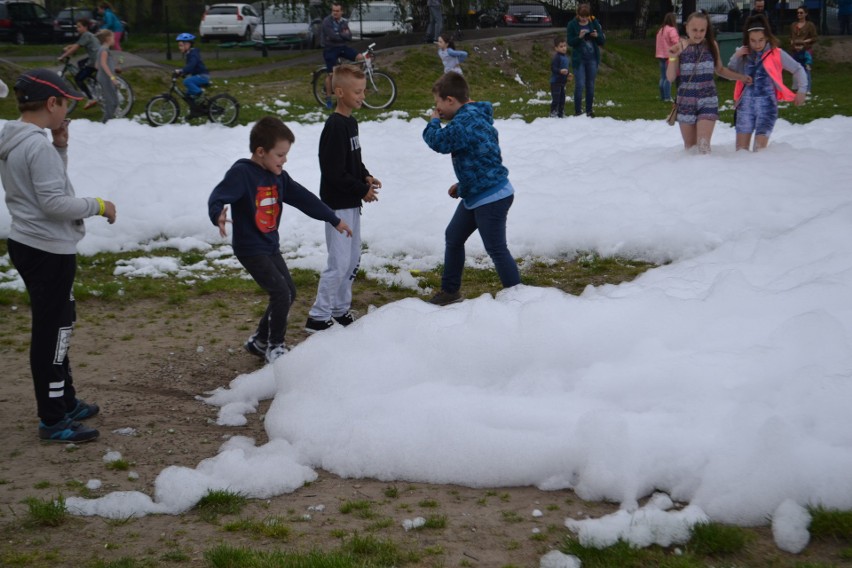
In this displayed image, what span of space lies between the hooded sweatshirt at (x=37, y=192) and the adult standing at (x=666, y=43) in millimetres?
17715

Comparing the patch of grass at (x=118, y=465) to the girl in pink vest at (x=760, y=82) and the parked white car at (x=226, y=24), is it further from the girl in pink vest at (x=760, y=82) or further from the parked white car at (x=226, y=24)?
the parked white car at (x=226, y=24)

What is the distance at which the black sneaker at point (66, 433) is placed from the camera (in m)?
5.07

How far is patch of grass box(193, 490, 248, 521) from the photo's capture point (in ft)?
13.9

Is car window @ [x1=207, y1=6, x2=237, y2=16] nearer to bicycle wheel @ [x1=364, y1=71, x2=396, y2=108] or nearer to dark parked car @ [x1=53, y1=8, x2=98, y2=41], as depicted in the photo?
dark parked car @ [x1=53, y1=8, x2=98, y2=41]

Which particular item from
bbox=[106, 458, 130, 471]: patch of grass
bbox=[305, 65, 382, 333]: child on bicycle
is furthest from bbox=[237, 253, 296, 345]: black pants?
bbox=[106, 458, 130, 471]: patch of grass

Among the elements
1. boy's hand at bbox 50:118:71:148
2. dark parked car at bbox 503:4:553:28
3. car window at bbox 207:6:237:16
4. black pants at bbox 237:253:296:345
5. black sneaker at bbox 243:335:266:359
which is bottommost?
black sneaker at bbox 243:335:266:359

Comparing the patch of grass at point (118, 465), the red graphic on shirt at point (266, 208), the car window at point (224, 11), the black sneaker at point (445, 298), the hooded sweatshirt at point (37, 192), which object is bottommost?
the patch of grass at point (118, 465)

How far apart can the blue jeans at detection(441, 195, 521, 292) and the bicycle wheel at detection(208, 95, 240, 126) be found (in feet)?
37.1

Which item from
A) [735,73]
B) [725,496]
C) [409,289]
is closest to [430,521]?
[725,496]

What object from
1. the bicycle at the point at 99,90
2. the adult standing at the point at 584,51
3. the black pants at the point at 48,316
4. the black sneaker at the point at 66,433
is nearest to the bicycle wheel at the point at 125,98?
the bicycle at the point at 99,90

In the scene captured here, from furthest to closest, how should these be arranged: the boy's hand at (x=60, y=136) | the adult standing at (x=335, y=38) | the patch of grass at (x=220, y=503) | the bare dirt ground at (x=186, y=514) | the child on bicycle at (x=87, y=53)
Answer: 1. the adult standing at (x=335, y=38)
2. the child on bicycle at (x=87, y=53)
3. the boy's hand at (x=60, y=136)
4. the patch of grass at (x=220, y=503)
5. the bare dirt ground at (x=186, y=514)

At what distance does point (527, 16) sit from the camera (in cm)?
4009

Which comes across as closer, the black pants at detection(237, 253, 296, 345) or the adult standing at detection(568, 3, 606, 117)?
the black pants at detection(237, 253, 296, 345)

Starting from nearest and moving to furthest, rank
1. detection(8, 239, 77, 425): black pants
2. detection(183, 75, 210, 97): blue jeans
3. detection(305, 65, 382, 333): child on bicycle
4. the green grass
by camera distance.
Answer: detection(8, 239, 77, 425): black pants
detection(305, 65, 382, 333): child on bicycle
detection(183, 75, 210, 97): blue jeans
the green grass
